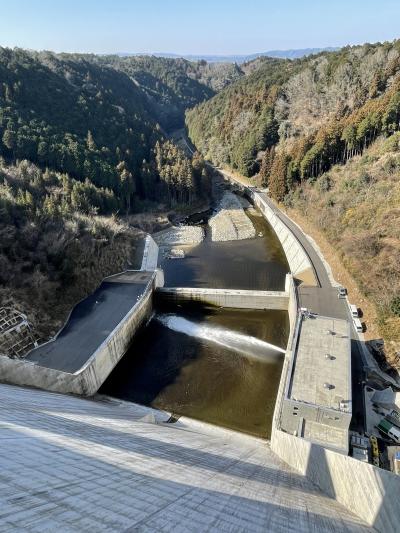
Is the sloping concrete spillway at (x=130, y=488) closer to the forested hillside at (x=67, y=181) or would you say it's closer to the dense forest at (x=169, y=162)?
the forested hillside at (x=67, y=181)

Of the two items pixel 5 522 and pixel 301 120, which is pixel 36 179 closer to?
pixel 5 522

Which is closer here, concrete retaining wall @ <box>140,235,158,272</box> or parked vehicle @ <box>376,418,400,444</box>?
parked vehicle @ <box>376,418,400,444</box>

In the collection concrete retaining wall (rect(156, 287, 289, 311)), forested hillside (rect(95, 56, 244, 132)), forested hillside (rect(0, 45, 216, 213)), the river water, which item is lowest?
the river water

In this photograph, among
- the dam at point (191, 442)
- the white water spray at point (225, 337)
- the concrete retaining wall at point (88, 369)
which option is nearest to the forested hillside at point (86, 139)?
the white water spray at point (225, 337)

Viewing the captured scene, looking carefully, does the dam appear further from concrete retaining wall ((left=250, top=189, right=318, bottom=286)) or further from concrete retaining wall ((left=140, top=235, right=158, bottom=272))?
concrete retaining wall ((left=140, top=235, right=158, bottom=272))

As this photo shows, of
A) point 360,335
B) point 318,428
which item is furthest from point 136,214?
point 318,428

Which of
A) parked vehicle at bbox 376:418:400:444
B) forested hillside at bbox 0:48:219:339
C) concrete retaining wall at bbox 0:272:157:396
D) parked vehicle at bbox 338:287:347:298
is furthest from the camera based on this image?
parked vehicle at bbox 338:287:347:298

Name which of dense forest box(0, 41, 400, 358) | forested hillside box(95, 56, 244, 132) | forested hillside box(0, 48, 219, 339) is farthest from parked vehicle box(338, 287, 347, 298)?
forested hillside box(95, 56, 244, 132)
